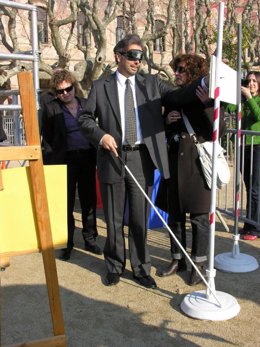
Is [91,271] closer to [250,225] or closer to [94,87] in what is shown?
[94,87]

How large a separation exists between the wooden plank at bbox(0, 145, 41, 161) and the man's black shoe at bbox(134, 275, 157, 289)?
1.87 metres

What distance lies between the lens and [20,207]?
242 cm

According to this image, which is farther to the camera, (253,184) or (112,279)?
(253,184)

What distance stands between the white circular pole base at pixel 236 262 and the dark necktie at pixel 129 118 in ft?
4.98

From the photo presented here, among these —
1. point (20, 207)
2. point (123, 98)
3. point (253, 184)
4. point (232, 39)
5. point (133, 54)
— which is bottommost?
point (253, 184)

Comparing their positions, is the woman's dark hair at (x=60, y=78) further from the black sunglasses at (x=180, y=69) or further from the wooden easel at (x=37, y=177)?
the wooden easel at (x=37, y=177)

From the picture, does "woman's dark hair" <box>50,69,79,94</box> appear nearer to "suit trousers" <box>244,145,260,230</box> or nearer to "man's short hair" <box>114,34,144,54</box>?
"man's short hair" <box>114,34,144,54</box>

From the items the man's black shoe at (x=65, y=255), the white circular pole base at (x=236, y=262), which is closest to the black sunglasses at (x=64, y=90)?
A: the man's black shoe at (x=65, y=255)

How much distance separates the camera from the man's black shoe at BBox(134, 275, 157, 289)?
3764 mm

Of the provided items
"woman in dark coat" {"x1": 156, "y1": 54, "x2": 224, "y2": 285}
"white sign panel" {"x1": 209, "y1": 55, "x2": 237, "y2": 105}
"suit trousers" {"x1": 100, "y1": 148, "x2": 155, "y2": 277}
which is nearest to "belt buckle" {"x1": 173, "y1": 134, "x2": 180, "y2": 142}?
"woman in dark coat" {"x1": 156, "y1": 54, "x2": 224, "y2": 285}

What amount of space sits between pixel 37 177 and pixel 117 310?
4.89ft

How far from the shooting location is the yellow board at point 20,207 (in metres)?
2.38

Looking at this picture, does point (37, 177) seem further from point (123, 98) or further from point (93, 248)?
point (93, 248)

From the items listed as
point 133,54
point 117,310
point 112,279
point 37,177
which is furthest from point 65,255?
point 37,177
